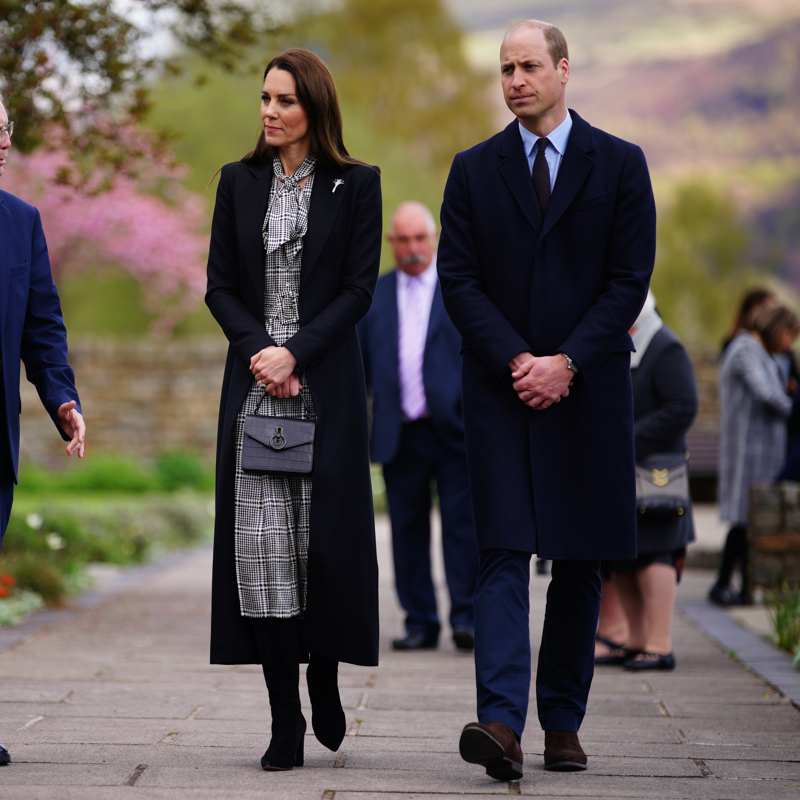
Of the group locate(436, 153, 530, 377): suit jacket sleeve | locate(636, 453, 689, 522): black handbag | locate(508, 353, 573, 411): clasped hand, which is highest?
locate(436, 153, 530, 377): suit jacket sleeve

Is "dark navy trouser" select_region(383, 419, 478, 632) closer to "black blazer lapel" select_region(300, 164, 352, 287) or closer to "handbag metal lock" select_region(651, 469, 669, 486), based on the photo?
"handbag metal lock" select_region(651, 469, 669, 486)

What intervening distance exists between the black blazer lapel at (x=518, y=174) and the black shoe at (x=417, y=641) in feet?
9.98

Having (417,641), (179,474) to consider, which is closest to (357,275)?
(417,641)

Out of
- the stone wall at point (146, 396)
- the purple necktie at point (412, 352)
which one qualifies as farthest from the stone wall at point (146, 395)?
the purple necktie at point (412, 352)

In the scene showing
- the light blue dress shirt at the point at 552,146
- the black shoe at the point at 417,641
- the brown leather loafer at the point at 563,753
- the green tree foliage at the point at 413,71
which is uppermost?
the green tree foliage at the point at 413,71

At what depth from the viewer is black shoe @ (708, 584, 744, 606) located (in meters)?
7.63

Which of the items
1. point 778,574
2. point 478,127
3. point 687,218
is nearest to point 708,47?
point 687,218

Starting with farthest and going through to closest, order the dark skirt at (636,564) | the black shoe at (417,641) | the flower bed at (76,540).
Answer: the flower bed at (76,540) → the black shoe at (417,641) → the dark skirt at (636,564)

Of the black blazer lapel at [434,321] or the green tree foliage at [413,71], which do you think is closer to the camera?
the black blazer lapel at [434,321]

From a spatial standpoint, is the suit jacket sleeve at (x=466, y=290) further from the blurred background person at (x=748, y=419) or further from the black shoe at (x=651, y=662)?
the blurred background person at (x=748, y=419)

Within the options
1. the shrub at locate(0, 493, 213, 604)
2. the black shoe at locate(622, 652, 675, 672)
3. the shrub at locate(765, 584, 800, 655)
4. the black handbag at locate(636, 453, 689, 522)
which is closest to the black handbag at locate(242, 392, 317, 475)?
the black handbag at locate(636, 453, 689, 522)

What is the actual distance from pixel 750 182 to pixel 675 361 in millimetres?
79311

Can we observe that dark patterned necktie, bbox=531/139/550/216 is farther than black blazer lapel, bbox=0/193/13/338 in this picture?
Yes

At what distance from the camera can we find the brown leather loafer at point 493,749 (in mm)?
3152
